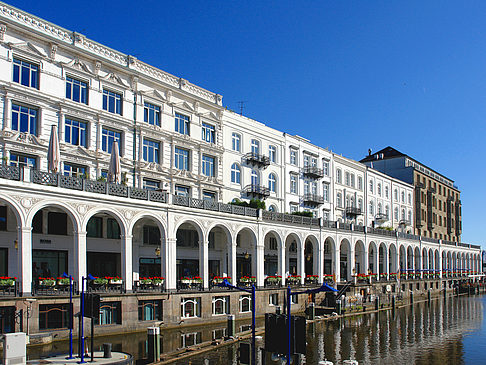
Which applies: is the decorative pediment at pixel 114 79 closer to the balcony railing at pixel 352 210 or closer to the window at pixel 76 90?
the window at pixel 76 90

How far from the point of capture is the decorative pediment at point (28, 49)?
3125 centimetres

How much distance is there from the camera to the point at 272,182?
5362 cm

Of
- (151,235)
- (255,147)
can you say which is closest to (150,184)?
(151,235)

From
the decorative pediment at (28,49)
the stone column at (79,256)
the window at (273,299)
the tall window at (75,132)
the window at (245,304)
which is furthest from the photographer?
the window at (273,299)

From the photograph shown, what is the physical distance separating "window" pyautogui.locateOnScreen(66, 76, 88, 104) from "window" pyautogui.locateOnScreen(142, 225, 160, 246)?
1035cm

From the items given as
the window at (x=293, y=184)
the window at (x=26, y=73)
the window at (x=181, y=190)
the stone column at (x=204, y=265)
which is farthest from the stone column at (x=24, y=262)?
the window at (x=293, y=184)

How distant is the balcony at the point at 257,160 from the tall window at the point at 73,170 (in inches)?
729

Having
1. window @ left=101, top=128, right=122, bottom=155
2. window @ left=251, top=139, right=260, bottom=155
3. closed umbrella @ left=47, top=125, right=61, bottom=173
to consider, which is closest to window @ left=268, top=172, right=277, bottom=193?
window @ left=251, top=139, right=260, bottom=155

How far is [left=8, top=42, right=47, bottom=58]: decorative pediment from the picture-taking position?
103ft

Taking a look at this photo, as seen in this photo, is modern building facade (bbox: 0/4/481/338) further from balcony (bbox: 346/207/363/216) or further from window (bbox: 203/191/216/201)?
balcony (bbox: 346/207/363/216)

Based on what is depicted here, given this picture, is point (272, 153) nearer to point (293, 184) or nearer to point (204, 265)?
point (293, 184)

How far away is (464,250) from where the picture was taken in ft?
333

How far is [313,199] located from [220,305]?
24804mm

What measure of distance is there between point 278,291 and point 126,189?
665 inches
